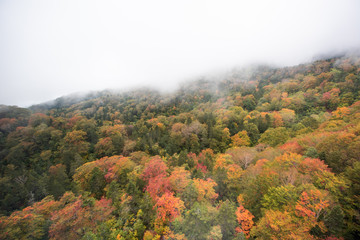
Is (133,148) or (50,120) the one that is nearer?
(133,148)

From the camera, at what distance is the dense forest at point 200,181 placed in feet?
45.2

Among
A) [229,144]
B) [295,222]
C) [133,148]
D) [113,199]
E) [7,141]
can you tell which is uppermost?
[7,141]

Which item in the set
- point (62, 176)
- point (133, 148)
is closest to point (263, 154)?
point (133, 148)

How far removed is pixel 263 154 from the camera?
30.1m

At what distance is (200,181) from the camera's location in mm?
23641

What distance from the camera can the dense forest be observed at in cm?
1377

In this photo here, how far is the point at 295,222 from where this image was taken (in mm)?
13062

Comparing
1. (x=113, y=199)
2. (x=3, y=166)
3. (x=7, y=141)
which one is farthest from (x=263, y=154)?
(x=7, y=141)

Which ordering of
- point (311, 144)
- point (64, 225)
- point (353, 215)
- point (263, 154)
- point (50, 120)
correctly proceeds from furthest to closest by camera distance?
point (50, 120), point (263, 154), point (311, 144), point (64, 225), point (353, 215)

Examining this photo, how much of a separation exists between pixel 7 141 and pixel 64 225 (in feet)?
235

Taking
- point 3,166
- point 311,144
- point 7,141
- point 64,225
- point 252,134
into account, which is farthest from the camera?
point 7,141

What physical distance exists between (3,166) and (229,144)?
82855 mm

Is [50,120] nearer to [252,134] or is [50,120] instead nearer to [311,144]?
[252,134]

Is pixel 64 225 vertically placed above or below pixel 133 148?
above
